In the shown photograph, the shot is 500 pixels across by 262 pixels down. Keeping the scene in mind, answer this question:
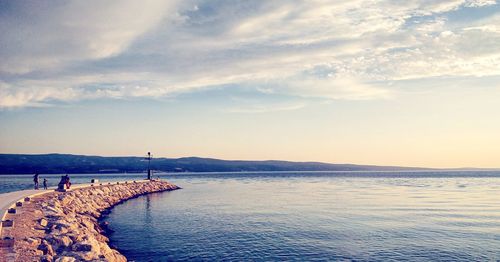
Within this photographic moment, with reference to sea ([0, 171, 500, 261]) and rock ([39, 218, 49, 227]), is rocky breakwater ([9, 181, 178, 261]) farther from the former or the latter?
sea ([0, 171, 500, 261])

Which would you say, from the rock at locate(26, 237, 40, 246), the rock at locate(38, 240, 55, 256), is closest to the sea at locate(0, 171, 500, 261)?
the rock at locate(38, 240, 55, 256)

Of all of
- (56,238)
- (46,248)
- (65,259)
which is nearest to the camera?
(65,259)

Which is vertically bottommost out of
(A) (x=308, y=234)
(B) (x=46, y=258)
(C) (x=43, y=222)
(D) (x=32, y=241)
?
(A) (x=308, y=234)

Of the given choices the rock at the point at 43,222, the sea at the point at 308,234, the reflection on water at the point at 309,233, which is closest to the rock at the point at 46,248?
the sea at the point at 308,234

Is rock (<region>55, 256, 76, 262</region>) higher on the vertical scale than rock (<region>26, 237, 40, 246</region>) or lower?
lower

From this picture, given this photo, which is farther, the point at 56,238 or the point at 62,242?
the point at 56,238

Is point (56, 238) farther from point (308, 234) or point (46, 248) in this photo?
point (308, 234)

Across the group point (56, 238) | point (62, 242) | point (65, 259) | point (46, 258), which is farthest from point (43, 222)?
point (65, 259)

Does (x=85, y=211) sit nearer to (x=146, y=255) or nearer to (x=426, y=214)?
(x=146, y=255)

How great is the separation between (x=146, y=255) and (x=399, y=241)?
17397mm

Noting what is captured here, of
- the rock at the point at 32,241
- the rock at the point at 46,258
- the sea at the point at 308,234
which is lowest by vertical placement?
the sea at the point at 308,234

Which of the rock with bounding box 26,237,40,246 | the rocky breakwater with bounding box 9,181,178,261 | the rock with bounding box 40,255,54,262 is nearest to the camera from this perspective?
the rock with bounding box 40,255,54,262

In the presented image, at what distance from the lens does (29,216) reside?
84.7ft

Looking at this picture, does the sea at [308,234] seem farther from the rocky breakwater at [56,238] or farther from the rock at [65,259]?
the rock at [65,259]
